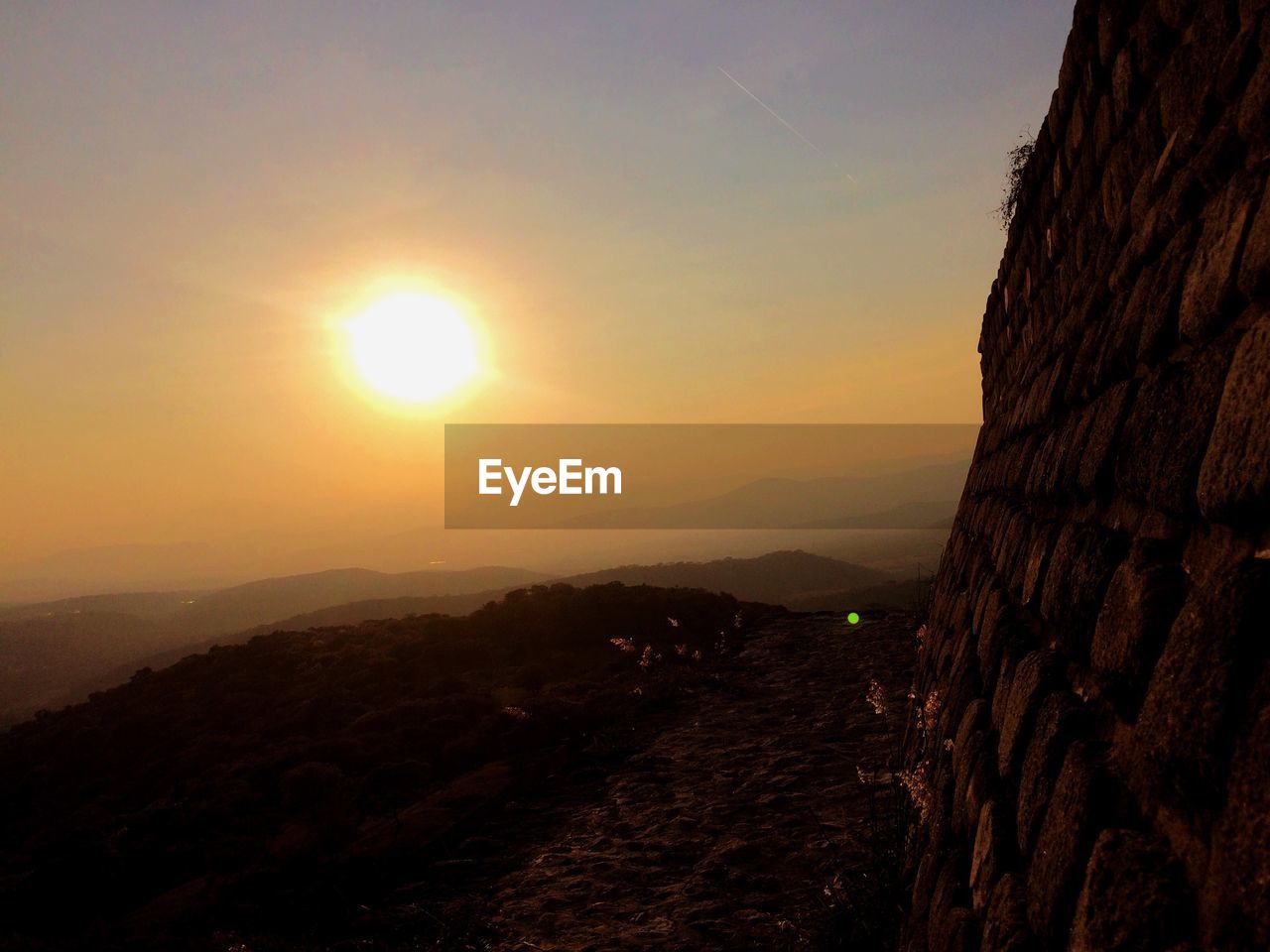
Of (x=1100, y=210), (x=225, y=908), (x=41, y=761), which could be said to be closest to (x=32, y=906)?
(x=225, y=908)

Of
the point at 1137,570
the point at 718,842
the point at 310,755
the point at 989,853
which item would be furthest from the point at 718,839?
the point at 310,755

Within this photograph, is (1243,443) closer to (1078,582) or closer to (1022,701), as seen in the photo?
(1078,582)

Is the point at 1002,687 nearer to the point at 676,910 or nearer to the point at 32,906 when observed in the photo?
the point at 676,910

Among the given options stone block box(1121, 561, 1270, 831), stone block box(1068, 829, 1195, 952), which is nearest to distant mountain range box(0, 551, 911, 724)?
stone block box(1068, 829, 1195, 952)

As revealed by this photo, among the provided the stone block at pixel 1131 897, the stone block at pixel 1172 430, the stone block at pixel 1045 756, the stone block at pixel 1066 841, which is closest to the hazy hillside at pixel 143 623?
the stone block at pixel 1045 756

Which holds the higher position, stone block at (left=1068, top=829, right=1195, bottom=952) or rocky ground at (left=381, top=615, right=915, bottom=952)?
stone block at (left=1068, top=829, right=1195, bottom=952)

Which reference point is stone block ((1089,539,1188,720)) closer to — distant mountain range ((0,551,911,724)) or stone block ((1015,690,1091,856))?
stone block ((1015,690,1091,856))
